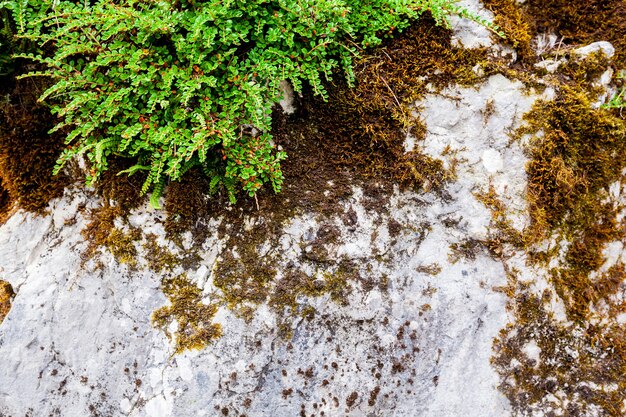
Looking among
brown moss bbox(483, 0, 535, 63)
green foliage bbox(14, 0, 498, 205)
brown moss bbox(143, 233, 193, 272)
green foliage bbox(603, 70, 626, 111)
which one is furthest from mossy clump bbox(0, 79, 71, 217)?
green foliage bbox(603, 70, 626, 111)

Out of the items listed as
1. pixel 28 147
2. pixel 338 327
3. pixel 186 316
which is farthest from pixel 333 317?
pixel 28 147

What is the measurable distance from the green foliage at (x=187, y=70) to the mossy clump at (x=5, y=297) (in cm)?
150

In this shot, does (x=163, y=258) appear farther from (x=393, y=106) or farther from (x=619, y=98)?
(x=619, y=98)

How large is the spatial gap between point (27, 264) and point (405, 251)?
3549 millimetres

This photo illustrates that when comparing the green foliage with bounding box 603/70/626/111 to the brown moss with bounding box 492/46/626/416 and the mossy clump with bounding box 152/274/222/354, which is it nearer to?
the brown moss with bounding box 492/46/626/416

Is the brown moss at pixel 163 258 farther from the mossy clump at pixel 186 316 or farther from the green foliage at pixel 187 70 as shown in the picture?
the green foliage at pixel 187 70

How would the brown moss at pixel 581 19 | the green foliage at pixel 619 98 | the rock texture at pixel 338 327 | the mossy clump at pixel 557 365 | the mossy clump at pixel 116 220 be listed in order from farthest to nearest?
the brown moss at pixel 581 19 → the green foliage at pixel 619 98 → the mossy clump at pixel 116 220 → the mossy clump at pixel 557 365 → the rock texture at pixel 338 327

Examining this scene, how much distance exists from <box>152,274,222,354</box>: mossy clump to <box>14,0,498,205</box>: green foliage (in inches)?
30.4

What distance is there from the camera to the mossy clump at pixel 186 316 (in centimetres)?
383

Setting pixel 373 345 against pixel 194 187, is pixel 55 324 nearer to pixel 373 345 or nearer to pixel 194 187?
pixel 194 187

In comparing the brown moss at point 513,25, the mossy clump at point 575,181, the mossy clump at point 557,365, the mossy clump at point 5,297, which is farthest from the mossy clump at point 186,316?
the brown moss at point 513,25

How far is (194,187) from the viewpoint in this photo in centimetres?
402

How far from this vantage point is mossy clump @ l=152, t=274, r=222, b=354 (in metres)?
3.83

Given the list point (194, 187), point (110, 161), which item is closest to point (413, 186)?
point (194, 187)
